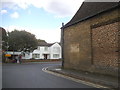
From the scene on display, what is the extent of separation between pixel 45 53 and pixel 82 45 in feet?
143

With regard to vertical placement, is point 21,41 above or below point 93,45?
above

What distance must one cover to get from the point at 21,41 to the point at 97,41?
27.8 meters

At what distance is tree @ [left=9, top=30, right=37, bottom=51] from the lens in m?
37.9

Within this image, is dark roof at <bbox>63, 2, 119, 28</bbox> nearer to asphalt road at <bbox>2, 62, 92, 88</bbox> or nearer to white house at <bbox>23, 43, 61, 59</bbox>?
asphalt road at <bbox>2, 62, 92, 88</bbox>

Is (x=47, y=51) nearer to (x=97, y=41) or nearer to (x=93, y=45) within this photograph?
(x=93, y=45)

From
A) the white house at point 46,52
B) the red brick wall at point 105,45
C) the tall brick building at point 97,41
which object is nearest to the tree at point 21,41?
the white house at point 46,52

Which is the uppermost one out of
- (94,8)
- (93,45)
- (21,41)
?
(94,8)

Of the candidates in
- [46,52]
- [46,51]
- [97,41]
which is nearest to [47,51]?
[46,51]

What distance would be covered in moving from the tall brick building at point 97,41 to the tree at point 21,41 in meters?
22.4

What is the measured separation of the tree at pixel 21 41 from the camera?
124 feet

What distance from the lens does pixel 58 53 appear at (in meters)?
61.8

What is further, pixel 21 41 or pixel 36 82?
pixel 21 41

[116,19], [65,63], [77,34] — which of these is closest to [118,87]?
[116,19]

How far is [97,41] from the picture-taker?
13633mm
